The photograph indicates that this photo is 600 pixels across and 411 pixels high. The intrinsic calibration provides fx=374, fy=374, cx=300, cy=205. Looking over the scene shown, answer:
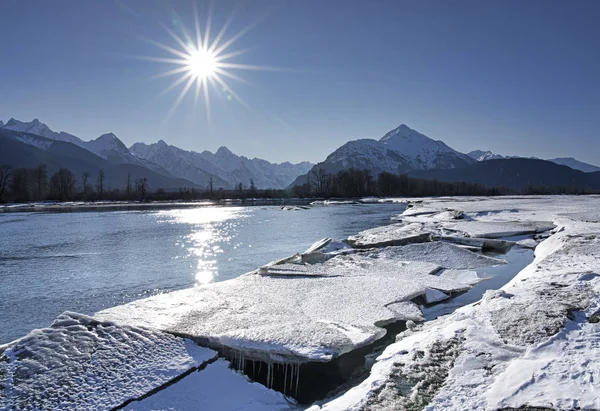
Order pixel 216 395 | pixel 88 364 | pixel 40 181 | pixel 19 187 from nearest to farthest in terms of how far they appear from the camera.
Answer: pixel 216 395 → pixel 88 364 → pixel 19 187 → pixel 40 181

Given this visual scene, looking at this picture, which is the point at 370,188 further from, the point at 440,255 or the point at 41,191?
the point at 440,255

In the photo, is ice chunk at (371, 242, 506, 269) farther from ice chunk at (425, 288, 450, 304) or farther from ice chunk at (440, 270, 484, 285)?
ice chunk at (425, 288, 450, 304)

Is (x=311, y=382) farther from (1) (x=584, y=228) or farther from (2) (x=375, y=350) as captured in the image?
(1) (x=584, y=228)

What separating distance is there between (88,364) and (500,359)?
21.8ft

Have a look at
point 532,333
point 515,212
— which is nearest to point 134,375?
point 532,333

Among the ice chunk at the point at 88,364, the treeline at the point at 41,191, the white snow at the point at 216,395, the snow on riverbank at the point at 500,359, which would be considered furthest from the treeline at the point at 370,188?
the white snow at the point at 216,395

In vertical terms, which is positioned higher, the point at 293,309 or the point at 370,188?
the point at 370,188

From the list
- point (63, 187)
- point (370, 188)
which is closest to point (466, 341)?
point (370, 188)

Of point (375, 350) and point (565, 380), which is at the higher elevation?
point (565, 380)

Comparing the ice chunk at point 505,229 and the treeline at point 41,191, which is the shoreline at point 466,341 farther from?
the treeline at point 41,191

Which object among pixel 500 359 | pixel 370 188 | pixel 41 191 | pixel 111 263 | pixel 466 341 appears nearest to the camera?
pixel 500 359

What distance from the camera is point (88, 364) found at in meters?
6.16

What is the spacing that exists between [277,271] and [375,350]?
5881 millimetres

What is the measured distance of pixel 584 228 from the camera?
1909cm
